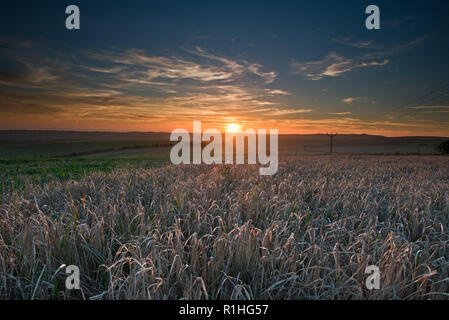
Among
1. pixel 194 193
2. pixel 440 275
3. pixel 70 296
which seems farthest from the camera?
pixel 194 193

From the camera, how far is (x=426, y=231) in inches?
133

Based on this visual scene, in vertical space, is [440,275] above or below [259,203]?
below

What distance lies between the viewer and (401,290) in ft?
6.59

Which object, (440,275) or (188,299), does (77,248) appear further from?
(440,275)
